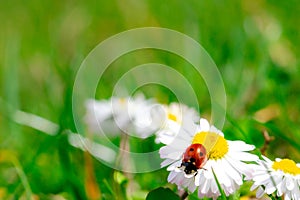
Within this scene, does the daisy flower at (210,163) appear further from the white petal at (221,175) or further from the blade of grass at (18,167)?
the blade of grass at (18,167)

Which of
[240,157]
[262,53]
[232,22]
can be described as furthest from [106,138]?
[232,22]

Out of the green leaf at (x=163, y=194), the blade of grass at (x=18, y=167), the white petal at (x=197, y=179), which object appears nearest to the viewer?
the white petal at (x=197, y=179)

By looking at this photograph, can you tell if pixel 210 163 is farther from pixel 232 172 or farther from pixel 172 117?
pixel 172 117

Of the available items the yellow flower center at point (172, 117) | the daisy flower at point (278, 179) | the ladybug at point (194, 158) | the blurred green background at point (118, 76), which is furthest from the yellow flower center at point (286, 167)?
the yellow flower center at point (172, 117)

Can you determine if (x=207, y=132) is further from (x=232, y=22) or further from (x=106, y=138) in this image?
(x=232, y=22)

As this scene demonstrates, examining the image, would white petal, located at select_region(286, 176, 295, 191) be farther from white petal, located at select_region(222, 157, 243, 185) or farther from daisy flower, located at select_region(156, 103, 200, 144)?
daisy flower, located at select_region(156, 103, 200, 144)

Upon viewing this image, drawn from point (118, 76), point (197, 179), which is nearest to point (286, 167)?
point (197, 179)
